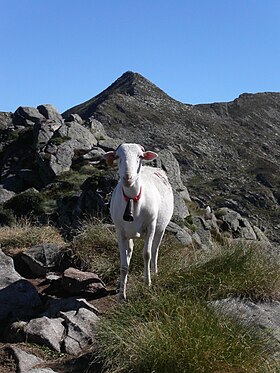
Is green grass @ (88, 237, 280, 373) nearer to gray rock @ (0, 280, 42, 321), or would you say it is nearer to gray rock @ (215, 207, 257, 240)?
gray rock @ (0, 280, 42, 321)

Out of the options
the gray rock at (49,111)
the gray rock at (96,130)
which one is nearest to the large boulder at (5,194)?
the gray rock at (96,130)

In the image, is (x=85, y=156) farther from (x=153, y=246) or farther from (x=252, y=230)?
(x=153, y=246)

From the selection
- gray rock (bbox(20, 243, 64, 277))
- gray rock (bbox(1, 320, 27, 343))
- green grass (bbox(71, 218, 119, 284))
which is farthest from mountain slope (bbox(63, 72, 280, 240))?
gray rock (bbox(1, 320, 27, 343))

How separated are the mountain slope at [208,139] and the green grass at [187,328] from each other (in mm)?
73634

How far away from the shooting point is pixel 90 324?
8484mm

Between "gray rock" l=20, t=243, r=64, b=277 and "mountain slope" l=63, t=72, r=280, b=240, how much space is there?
71.4m

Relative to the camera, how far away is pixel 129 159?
28.7 feet

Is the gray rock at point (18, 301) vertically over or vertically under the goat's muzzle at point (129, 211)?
under

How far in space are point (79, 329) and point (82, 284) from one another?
7.24ft

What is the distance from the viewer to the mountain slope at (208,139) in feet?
343

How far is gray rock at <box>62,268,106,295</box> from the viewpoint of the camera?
10445mm

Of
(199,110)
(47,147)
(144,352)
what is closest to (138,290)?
(144,352)

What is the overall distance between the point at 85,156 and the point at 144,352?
24016mm

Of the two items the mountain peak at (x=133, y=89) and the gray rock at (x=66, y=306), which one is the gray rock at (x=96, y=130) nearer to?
the gray rock at (x=66, y=306)
